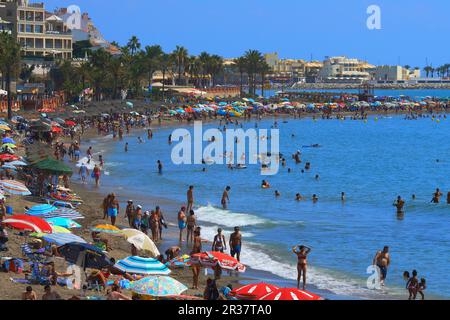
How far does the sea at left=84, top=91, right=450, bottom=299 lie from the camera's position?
22312mm

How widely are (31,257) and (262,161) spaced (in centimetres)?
3560

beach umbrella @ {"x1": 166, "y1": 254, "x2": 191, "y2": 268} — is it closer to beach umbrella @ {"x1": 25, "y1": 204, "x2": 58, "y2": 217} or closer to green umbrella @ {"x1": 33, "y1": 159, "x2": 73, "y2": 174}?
beach umbrella @ {"x1": 25, "y1": 204, "x2": 58, "y2": 217}

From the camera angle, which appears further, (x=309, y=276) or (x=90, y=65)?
(x=90, y=65)

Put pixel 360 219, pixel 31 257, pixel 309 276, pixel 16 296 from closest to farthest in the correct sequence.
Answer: pixel 16 296, pixel 31 257, pixel 309 276, pixel 360 219

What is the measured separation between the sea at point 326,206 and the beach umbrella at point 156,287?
536 centimetres

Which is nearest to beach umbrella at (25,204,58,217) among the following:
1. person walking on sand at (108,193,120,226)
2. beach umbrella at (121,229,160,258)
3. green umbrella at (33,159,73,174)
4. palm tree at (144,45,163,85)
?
beach umbrella at (121,229,160,258)

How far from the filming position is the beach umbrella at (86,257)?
1730cm

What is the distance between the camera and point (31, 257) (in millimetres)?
17438

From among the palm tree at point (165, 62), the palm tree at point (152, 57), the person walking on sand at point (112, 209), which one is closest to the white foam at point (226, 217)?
the person walking on sand at point (112, 209)

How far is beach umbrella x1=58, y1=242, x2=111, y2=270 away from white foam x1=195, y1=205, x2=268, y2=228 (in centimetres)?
1088

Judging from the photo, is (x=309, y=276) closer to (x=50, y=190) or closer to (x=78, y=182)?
(x=50, y=190)

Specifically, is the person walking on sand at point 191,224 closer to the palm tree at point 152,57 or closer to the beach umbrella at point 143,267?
the beach umbrella at point 143,267

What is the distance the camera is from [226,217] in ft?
98.4
